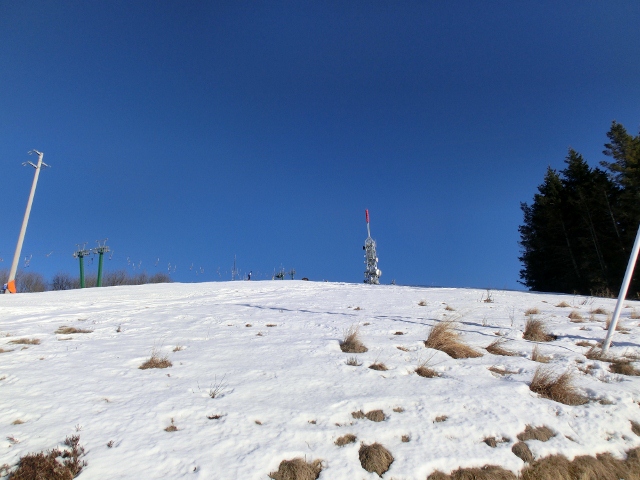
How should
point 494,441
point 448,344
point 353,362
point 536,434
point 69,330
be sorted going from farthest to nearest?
point 69,330 → point 448,344 → point 353,362 → point 536,434 → point 494,441

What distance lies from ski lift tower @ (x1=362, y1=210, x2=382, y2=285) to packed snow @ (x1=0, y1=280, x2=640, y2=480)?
33097 mm

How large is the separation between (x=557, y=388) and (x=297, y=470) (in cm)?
359

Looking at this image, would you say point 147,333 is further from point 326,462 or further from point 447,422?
point 447,422

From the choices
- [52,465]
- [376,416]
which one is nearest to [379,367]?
[376,416]

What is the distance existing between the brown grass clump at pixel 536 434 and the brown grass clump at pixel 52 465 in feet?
13.5

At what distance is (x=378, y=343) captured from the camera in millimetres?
6363

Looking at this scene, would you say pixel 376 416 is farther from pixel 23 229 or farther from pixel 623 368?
pixel 23 229

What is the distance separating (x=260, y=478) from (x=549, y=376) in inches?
158

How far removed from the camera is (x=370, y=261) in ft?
136

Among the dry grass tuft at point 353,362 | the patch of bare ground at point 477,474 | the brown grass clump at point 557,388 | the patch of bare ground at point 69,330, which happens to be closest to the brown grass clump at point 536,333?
the brown grass clump at point 557,388

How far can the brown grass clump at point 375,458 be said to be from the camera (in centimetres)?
300

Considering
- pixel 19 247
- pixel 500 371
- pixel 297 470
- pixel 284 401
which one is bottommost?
pixel 297 470

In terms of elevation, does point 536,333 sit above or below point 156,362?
above

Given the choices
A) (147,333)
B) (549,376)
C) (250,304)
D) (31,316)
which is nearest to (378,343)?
(549,376)
